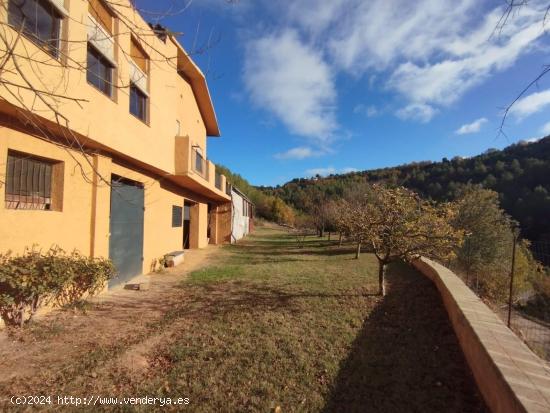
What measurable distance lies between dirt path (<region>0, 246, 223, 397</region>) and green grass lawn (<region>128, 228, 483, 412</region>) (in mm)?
451

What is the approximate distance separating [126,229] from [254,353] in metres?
5.80

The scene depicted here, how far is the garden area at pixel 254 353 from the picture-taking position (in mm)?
3355

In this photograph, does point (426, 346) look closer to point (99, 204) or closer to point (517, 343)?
point (517, 343)

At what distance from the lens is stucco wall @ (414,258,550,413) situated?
98.4 inches

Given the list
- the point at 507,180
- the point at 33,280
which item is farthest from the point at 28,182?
the point at 507,180

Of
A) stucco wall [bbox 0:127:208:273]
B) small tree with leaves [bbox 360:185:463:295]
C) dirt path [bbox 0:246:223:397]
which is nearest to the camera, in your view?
dirt path [bbox 0:246:223:397]

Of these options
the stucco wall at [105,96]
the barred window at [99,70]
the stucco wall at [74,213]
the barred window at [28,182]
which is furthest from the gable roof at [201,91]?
the barred window at [28,182]

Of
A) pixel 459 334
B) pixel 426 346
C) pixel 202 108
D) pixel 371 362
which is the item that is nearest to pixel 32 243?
pixel 371 362

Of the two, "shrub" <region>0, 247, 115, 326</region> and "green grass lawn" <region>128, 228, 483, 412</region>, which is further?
"shrub" <region>0, 247, 115, 326</region>

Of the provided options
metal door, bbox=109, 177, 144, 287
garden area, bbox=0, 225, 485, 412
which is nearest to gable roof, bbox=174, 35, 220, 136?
metal door, bbox=109, 177, 144, 287

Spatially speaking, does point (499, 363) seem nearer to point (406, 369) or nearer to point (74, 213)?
point (406, 369)

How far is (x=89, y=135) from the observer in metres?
5.89

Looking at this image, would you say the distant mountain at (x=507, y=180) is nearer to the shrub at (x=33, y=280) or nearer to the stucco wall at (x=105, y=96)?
the stucco wall at (x=105, y=96)

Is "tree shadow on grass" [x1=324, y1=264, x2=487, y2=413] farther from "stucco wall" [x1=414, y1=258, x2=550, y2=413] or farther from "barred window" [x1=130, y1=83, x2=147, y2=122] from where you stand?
"barred window" [x1=130, y1=83, x2=147, y2=122]
